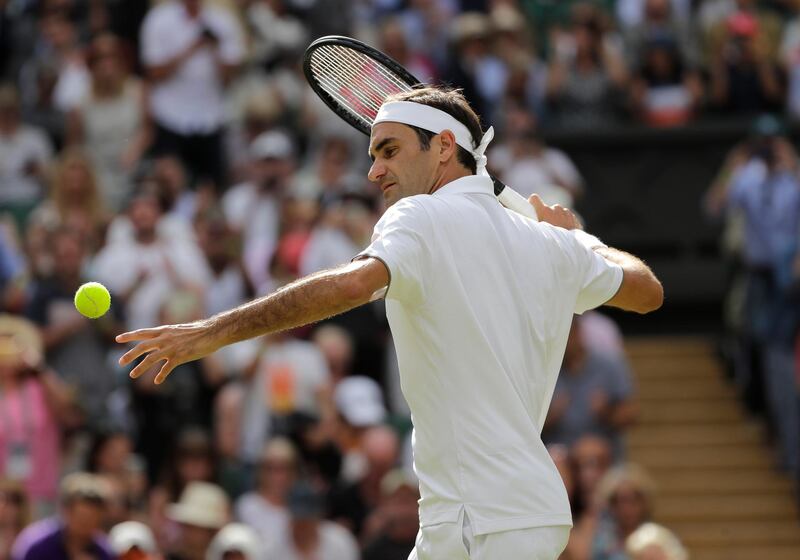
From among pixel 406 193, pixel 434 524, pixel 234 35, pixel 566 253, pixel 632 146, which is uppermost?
pixel 406 193

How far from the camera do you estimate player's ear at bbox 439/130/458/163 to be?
4578mm

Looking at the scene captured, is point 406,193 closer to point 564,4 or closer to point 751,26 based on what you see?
point 751,26

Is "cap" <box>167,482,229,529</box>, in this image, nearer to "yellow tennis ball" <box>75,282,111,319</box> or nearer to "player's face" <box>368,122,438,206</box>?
"player's face" <box>368,122,438,206</box>

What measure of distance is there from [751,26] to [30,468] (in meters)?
7.55

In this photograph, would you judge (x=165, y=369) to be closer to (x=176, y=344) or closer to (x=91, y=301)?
(x=176, y=344)

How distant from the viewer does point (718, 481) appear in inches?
454

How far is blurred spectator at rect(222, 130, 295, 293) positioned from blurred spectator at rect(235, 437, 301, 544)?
2.46 meters

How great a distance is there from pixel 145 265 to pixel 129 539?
3.13 meters

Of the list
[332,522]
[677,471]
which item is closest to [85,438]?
[332,522]

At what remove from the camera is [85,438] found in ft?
31.8

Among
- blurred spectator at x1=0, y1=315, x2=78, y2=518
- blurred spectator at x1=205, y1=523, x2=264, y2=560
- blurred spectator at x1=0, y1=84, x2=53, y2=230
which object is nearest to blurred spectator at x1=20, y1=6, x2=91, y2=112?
blurred spectator at x1=0, y1=84, x2=53, y2=230

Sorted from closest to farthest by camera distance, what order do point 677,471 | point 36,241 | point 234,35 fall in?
point 36,241 → point 677,471 → point 234,35

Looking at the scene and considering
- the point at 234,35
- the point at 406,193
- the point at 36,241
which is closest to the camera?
the point at 406,193

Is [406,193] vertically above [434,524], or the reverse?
[406,193]
